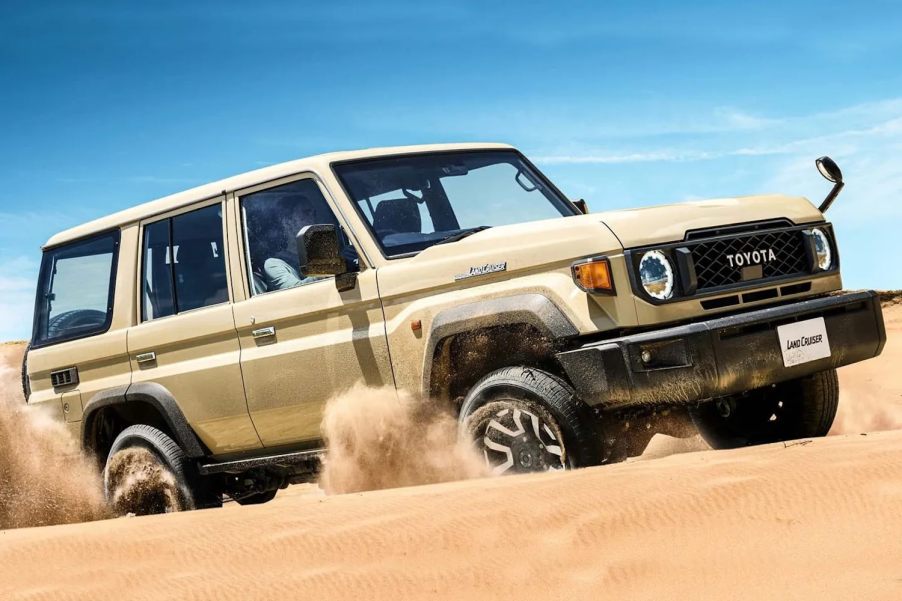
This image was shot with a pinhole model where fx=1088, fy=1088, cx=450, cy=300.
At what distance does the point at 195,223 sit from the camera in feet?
22.0

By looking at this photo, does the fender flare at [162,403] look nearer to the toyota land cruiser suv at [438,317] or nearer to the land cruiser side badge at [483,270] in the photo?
the toyota land cruiser suv at [438,317]

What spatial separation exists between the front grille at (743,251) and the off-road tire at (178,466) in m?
3.53

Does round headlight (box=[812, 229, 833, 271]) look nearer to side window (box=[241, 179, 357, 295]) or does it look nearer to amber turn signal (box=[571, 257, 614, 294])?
amber turn signal (box=[571, 257, 614, 294])

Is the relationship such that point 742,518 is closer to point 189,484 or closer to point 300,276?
point 300,276

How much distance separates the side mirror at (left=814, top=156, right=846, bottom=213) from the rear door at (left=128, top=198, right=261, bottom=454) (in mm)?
3447

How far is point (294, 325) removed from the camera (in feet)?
20.0

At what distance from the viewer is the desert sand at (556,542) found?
324cm

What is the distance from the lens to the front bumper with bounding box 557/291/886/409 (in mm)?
4859

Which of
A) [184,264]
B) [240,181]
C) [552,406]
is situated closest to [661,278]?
[552,406]

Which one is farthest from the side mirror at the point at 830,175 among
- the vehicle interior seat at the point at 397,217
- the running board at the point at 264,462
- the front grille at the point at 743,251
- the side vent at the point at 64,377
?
the side vent at the point at 64,377

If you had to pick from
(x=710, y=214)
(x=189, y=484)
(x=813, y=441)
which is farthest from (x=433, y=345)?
(x=189, y=484)

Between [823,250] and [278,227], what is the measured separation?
3.02 m

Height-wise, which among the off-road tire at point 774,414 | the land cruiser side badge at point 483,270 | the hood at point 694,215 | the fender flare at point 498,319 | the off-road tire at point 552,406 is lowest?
the off-road tire at point 774,414

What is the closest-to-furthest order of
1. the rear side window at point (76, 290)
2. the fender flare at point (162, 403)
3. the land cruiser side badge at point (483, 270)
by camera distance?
the land cruiser side badge at point (483, 270)
the fender flare at point (162, 403)
the rear side window at point (76, 290)
